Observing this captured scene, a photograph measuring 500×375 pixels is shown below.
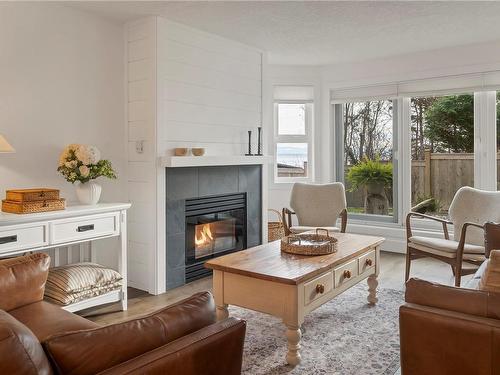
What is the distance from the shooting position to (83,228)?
10.4 ft

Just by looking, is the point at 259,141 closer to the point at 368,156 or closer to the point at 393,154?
the point at 368,156

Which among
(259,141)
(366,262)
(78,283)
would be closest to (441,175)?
(259,141)

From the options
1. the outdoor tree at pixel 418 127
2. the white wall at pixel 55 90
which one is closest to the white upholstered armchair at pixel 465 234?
the outdoor tree at pixel 418 127

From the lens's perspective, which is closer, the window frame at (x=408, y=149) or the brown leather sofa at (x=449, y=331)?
the brown leather sofa at (x=449, y=331)

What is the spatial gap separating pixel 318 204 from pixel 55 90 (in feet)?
9.42

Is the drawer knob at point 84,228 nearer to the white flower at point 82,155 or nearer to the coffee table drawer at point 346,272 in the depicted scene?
the white flower at point 82,155

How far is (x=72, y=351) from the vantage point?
110 cm

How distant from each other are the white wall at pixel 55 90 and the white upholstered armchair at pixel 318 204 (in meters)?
1.94

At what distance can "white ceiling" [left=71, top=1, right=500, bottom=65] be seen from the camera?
3.58 metres

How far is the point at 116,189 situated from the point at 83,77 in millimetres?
1019

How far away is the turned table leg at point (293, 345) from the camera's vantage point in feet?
8.14

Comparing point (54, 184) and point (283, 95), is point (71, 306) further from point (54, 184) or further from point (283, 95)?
point (283, 95)

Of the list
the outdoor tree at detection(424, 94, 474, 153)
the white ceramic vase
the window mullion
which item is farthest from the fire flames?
the window mullion

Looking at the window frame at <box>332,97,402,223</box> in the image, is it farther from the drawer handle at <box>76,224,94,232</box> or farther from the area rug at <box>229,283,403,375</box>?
the drawer handle at <box>76,224,94,232</box>
